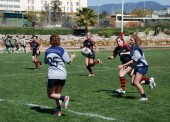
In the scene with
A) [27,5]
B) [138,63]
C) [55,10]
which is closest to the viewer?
[138,63]

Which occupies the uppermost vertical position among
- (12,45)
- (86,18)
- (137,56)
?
(86,18)

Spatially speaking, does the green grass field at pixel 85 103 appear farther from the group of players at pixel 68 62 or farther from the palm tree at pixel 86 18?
the palm tree at pixel 86 18

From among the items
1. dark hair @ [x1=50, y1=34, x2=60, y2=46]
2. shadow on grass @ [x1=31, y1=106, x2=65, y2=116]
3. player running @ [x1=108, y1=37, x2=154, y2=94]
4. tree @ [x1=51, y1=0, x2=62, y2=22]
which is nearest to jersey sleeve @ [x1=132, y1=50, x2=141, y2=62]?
player running @ [x1=108, y1=37, x2=154, y2=94]

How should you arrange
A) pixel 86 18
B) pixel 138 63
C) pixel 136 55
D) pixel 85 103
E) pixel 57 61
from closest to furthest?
1. pixel 57 61
2. pixel 85 103
3. pixel 136 55
4. pixel 138 63
5. pixel 86 18

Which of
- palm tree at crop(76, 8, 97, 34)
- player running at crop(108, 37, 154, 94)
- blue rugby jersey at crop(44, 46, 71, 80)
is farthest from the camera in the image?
palm tree at crop(76, 8, 97, 34)

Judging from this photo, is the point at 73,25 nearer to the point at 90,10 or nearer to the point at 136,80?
the point at 90,10

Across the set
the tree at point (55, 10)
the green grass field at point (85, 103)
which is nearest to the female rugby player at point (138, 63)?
the green grass field at point (85, 103)

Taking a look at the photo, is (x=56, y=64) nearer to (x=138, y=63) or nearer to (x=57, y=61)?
(x=57, y=61)

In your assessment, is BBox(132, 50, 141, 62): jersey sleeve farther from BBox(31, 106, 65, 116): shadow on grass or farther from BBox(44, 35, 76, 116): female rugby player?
BBox(31, 106, 65, 116): shadow on grass

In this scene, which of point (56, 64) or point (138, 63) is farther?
point (138, 63)

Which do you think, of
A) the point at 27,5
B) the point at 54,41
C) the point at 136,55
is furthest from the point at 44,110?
the point at 27,5

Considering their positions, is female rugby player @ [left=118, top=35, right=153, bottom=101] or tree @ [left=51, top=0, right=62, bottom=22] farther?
tree @ [left=51, top=0, right=62, bottom=22]

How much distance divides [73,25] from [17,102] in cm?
10069

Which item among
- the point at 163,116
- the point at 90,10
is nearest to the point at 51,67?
the point at 163,116
